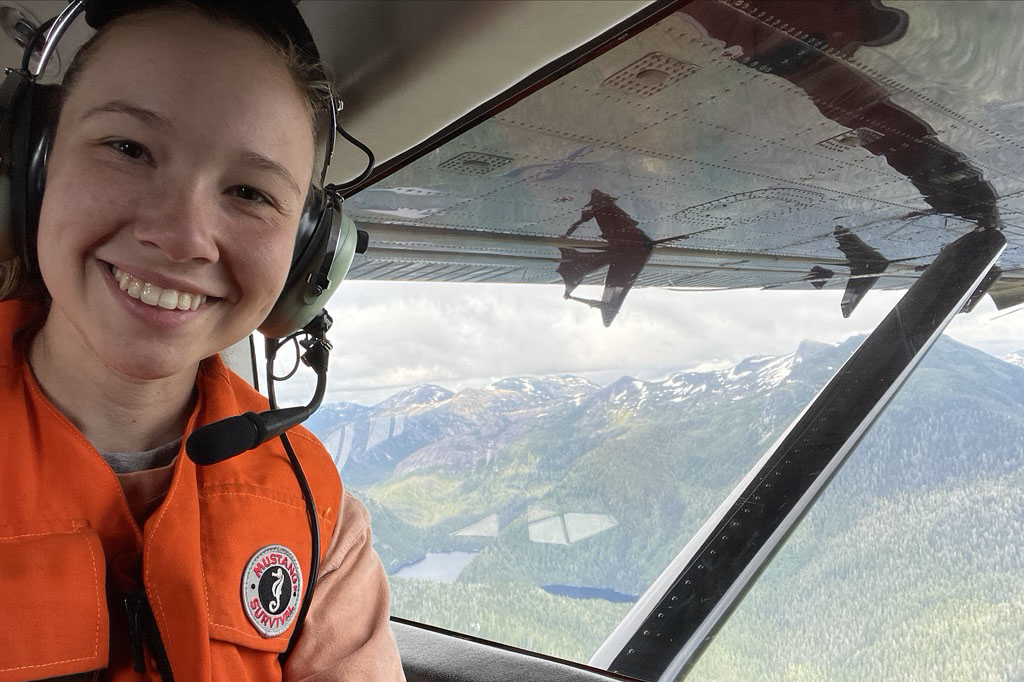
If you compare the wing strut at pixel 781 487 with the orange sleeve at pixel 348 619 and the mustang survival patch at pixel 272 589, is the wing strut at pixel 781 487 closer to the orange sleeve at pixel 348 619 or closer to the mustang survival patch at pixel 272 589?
the orange sleeve at pixel 348 619

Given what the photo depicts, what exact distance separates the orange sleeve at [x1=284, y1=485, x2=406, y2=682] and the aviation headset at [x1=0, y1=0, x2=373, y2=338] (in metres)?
0.38

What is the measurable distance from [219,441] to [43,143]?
0.39 meters

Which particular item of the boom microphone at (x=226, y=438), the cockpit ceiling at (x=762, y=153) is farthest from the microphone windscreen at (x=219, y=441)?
the cockpit ceiling at (x=762, y=153)

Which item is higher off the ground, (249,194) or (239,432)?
(249,194)

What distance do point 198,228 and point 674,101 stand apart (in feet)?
3.33

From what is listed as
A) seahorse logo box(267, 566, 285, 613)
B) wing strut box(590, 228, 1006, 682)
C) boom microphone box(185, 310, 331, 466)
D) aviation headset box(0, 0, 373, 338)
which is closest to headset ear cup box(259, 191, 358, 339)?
aviation headset box(0, 0, 373, 338)

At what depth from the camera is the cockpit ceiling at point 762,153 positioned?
1117mm

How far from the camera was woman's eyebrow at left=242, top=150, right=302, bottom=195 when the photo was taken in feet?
2.47

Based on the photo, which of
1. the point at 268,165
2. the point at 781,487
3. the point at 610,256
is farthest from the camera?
the point at 610,256

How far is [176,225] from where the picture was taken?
701mm

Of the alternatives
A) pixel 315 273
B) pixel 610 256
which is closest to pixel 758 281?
pixel 610 256

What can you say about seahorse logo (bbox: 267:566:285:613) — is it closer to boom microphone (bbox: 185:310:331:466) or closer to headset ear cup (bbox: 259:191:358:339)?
boom microphone (bbox: 185:310:331:466)

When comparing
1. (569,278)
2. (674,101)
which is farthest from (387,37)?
(569,278)

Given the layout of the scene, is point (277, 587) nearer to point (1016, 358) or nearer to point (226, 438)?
point (226, 438)
